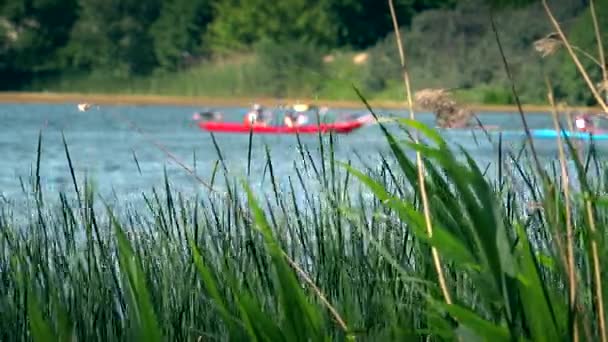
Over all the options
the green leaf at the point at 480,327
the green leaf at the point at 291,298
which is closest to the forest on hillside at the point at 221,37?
the green leaf at the point at 291,298

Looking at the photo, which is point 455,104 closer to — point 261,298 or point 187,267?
point 261,298

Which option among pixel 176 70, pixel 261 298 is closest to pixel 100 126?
pixel 176 70

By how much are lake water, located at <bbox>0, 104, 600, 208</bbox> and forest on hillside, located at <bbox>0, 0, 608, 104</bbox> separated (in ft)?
30.6

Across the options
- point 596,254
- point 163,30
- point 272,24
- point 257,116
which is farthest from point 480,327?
point 163,30

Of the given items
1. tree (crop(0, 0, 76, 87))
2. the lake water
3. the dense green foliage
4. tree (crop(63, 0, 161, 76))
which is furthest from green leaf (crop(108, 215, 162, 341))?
tree (crop(0, 0, 76, 87))

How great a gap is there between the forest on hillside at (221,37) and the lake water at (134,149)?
9322mm

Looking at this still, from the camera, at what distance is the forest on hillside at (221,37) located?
53094 millimetres

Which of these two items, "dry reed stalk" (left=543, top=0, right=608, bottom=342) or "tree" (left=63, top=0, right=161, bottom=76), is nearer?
"dry reed stalk" (left=543, top=0, right=608, bottom=342)

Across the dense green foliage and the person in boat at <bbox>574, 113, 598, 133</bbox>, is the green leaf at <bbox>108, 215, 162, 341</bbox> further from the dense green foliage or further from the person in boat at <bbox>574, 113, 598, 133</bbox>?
the dense green foliage

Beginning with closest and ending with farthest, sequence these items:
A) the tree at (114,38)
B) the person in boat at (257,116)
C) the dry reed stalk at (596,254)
A: the dry reed stalk at (596,254), the person in boat at (257,116), the tree at (114,38)

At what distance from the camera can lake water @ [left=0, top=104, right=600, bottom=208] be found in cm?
1238

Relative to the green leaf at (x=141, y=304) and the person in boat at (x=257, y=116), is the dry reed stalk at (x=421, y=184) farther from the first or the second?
the person in boat at (x=257, y=116)

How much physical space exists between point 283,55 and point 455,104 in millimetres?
54874

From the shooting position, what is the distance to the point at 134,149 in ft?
49.9
